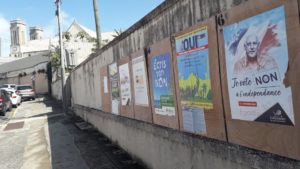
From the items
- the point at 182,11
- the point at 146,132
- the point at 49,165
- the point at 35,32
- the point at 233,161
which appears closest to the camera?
the point at 233,161

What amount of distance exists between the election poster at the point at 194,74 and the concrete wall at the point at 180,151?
0.35 metres

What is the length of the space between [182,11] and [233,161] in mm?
2236

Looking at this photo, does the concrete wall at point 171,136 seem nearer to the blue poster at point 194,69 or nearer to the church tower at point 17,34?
the blue poster at point 194,69

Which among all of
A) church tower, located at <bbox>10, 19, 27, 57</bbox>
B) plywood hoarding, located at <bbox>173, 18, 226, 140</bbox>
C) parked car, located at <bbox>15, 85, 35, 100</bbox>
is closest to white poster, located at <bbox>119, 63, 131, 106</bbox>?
plywood hoarding, located at <bbox>173, 18, 226, 140</bbox>

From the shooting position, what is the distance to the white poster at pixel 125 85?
9.14 meters

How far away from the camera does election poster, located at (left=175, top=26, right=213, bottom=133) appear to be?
209 inches

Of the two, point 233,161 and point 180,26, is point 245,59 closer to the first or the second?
point 233,161

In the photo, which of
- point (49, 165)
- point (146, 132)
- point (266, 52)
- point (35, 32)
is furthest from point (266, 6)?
point (35, 32)

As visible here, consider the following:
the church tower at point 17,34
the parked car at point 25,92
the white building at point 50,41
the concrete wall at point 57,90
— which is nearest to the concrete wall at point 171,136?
the white building at point 50,41

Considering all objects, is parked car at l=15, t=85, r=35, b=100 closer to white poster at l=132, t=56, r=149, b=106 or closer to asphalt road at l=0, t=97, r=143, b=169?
asphalt road at l=0, t=97, r=143, b=169

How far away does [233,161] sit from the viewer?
4.84 metres

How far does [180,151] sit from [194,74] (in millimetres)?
1403

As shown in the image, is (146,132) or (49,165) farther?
(49,165)

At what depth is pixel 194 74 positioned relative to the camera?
564cm
